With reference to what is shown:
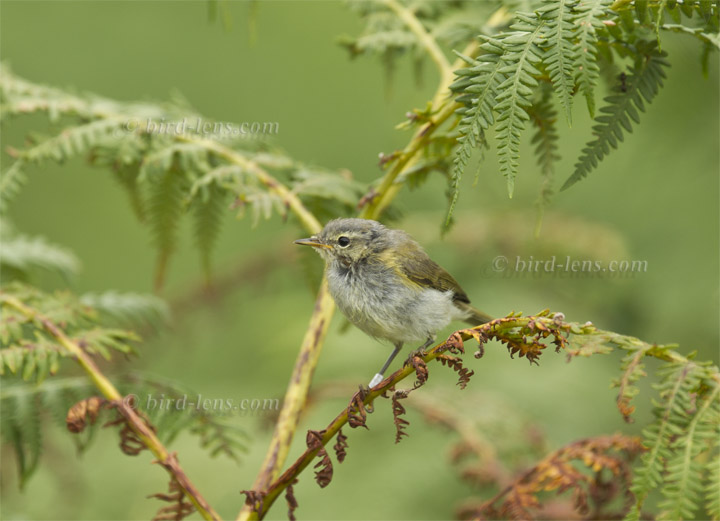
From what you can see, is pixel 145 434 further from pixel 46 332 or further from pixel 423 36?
pixel 423 36

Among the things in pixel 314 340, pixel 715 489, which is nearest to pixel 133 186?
pixel 314 340

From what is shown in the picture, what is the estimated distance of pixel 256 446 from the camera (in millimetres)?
4434

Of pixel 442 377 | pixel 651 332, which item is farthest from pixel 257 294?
pixel 651 332

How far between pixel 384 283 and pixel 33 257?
1.51 metres

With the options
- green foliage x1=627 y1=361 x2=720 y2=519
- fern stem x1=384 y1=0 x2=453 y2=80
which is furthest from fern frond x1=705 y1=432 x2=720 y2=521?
fern stem x1=384 y1=0 x2=453 y2=80

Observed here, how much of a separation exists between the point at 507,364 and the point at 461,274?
583 millimetres

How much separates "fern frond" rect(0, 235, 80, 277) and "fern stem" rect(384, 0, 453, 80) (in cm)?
176

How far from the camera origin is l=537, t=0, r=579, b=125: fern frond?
1.72m

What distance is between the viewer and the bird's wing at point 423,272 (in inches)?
108

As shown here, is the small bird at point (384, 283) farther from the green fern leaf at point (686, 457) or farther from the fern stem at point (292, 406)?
the green fern leaf at point (686, 457)

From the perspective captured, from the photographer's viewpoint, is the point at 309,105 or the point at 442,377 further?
the point at 309,105

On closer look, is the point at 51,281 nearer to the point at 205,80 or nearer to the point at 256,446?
the point at 205,80

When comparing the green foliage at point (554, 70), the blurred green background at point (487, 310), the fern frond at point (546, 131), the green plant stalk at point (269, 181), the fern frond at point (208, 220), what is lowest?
the blurred green background at point (487, 310)

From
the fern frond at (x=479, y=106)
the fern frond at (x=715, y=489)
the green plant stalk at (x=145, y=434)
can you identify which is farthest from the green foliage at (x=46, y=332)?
the fern frond at (x=715, y=489)
